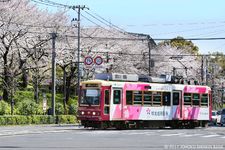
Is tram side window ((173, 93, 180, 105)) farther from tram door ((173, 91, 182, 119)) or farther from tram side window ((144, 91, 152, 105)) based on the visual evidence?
tram side window ((144, 91, 152, 105))

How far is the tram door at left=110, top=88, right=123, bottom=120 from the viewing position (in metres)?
34.0

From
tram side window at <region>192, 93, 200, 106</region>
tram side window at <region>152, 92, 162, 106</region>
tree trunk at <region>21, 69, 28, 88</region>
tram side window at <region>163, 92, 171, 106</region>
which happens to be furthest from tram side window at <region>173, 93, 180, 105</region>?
tree trunk at <region>21, 69, 28, 88</region>

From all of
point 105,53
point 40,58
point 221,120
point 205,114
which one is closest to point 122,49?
point 105,53

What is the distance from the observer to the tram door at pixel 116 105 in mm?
34000

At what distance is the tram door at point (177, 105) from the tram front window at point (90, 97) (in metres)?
6.27

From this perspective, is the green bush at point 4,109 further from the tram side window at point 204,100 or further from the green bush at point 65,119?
the tram side window at point 204,100

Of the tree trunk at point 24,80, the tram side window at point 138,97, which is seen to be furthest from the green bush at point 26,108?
the tram side window at point 138,97

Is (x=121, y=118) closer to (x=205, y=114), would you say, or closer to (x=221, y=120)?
(x=205, y=114)

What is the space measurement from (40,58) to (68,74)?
1060 centimetres

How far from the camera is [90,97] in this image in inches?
1345

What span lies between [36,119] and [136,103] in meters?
12.2

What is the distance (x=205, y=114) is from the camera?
40.3 meters

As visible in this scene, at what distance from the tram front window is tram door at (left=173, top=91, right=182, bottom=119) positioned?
6273mm

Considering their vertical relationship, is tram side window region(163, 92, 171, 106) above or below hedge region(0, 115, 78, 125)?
above
